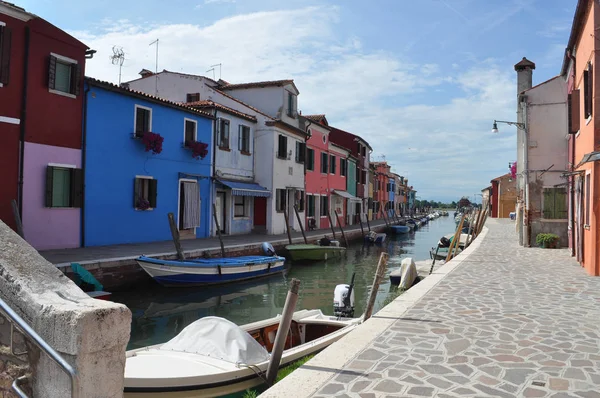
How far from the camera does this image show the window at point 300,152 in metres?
27.3

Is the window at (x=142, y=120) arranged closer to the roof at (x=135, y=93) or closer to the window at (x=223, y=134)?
the roof at (x=135, y=93)

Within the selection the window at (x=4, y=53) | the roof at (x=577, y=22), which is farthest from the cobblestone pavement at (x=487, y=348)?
the window at (x=4, y=53)

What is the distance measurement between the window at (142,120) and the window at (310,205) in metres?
13.8

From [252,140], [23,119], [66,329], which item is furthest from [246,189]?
[66,329]

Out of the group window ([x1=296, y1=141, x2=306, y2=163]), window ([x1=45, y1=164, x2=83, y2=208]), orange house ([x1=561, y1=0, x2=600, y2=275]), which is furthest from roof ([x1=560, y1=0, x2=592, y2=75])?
window ([x1=296, y1=141, x2=306, y2=163])

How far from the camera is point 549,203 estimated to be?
58.0 ft

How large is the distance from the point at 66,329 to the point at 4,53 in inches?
499

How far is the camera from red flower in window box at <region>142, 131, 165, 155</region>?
1667 cm

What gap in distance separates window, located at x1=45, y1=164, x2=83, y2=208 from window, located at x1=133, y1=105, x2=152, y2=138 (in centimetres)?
279

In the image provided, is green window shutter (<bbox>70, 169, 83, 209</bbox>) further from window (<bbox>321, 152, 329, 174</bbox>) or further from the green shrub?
window (<bbox>321, 152, 329, 174</bbox>)

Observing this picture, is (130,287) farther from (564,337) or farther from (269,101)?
(269,101)

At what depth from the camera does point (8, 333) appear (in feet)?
9.75

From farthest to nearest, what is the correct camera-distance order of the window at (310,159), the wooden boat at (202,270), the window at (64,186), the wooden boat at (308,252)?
1. the window at (310,159)
2. the wooden boat at (308,252)
3. the window at (64,186)
4. the wooden boat at (202,270)

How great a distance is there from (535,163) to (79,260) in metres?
16.4
